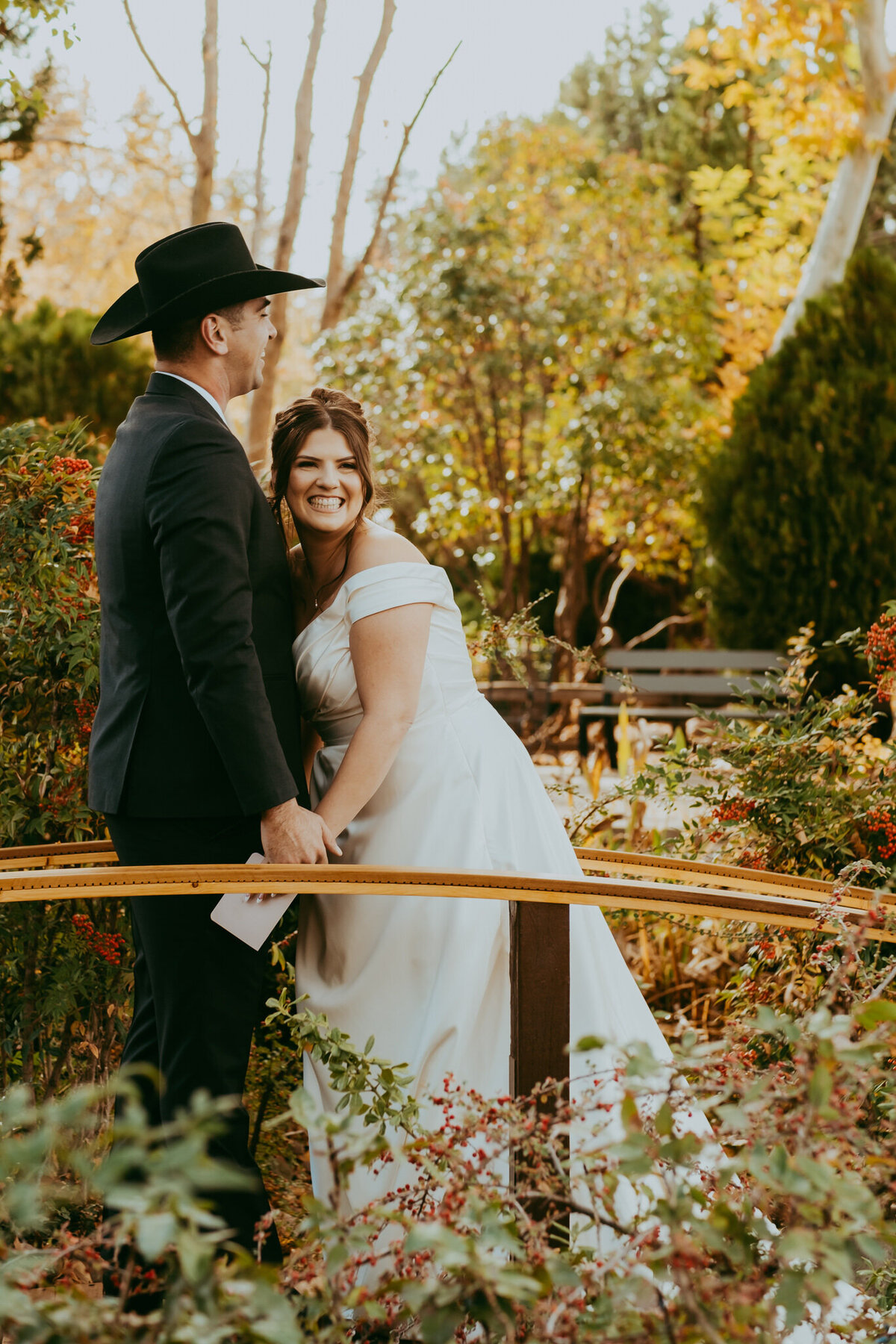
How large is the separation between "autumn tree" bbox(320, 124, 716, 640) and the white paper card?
8205 millimetres

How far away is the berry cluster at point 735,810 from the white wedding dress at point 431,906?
1.91 feet

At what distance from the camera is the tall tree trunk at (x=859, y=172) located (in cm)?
752

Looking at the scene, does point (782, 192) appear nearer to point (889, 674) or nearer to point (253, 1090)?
point (889, 674)

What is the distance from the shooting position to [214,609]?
6.17 feet

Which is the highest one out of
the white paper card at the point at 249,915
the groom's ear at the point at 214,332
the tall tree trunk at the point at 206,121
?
the tall tree trunk at the point at 206,121

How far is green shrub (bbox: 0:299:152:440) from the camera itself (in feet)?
33.0

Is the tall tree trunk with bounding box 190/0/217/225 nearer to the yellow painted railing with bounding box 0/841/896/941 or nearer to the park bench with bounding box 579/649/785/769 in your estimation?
the park bench with bounding box 579/649/785/769

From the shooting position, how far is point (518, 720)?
6.93m

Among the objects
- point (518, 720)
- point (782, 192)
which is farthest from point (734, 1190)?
point (782, 192)

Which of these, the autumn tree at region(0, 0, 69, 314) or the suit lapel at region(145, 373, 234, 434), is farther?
the autumn tree at region(0, 0, 69, 314)

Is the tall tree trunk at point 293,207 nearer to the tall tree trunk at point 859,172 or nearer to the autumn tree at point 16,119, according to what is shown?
the autumn tree at point 16,119

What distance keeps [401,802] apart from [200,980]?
52cm

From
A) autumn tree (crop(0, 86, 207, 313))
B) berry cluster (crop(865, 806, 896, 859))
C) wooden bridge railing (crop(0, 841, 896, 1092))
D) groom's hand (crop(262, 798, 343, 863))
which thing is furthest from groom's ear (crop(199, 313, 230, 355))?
autumn tree (crop(0, 86, 207, 313))

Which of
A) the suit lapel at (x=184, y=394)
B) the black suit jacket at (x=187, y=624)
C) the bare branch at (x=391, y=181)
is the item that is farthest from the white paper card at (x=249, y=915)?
the bare branch at (x=391, y=181)
